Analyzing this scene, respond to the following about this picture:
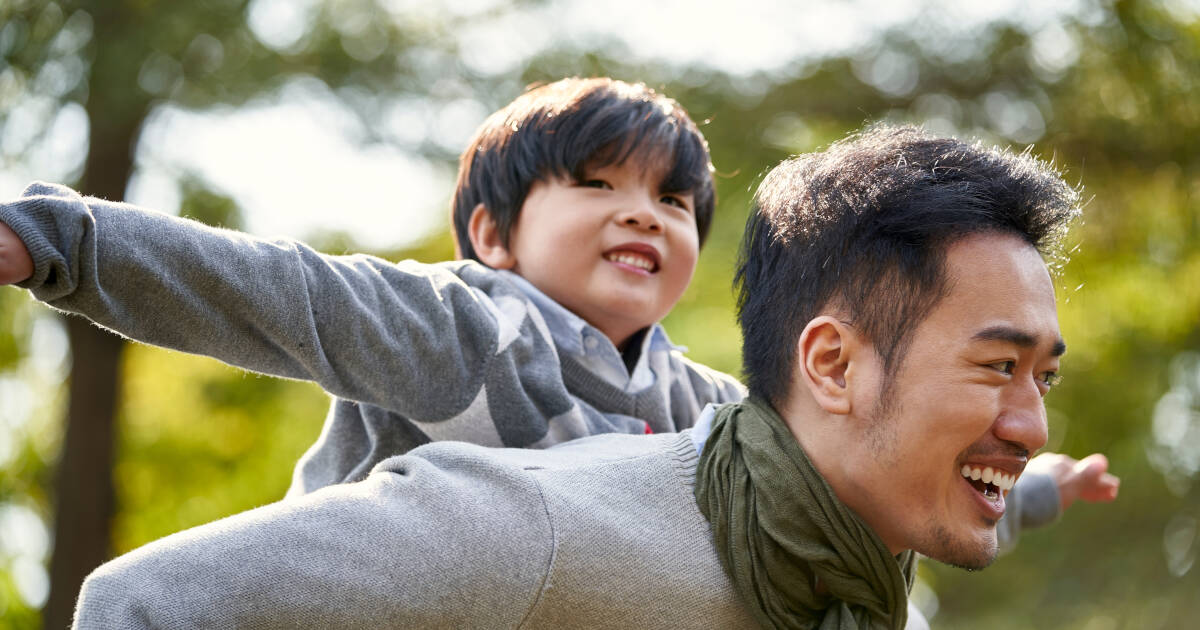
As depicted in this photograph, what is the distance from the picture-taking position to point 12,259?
1.00m

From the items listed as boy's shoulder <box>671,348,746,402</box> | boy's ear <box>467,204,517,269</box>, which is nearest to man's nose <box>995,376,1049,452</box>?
boy's shoulder <box>671,348,746,402</box>

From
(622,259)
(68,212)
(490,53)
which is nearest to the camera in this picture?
(68,212)

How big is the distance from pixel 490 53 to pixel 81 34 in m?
1.26

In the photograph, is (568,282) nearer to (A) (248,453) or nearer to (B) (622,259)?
(B) (622,259)

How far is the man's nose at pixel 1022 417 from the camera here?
1193mm

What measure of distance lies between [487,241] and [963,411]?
Answer: 2.68ft

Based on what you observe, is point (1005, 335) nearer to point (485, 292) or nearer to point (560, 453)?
point (560, 453)

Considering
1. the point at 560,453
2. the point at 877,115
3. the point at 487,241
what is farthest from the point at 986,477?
the point at 877,115

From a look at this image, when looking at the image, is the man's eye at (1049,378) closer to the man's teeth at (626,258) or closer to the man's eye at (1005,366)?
the man's eye at (1005,366)

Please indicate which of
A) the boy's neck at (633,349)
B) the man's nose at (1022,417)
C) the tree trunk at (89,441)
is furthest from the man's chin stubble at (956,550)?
the tree trunk at (89,441)

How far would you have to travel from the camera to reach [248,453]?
6941 millimetres

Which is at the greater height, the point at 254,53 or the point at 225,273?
the point at 254,53

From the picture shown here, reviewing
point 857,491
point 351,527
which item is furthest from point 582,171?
point 351,527

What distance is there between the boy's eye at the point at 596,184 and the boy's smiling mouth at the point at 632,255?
0.31 ft
